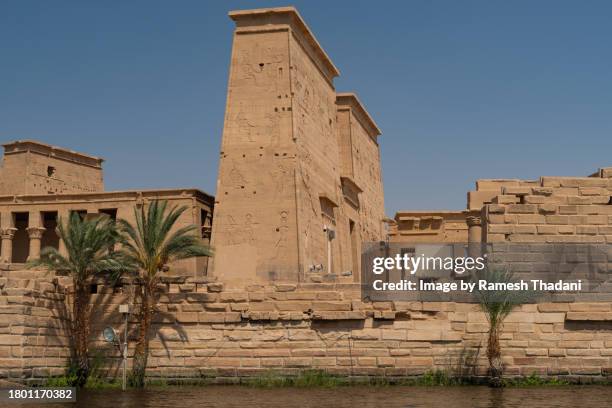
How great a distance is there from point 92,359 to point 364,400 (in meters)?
7.03

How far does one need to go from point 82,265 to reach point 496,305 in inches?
359

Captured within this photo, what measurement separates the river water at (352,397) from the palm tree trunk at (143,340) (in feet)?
2.35

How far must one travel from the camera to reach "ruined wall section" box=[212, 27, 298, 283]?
2722 cm

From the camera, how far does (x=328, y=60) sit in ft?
113

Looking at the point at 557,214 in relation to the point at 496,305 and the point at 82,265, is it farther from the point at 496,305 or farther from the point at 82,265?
the point at 82,265

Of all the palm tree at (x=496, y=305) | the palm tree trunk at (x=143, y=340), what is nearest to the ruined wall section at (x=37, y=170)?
the palm tree trunk at (x=143, y=340)

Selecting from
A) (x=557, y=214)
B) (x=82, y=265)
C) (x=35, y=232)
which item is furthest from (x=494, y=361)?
(x=35, y=232)

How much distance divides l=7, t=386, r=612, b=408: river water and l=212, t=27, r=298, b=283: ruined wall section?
840cm

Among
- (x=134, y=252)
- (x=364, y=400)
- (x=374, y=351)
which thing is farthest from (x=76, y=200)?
(x=364, y=400)

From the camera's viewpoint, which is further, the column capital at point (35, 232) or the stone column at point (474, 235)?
the column capital at point (35, 232)

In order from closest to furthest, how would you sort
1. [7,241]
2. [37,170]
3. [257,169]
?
[257,169]
[7,241]
[37,170]

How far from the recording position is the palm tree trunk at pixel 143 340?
1969 cm

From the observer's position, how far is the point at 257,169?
91.6 ft

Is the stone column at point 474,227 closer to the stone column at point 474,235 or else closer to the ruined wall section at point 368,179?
the stone column at point 474,235
